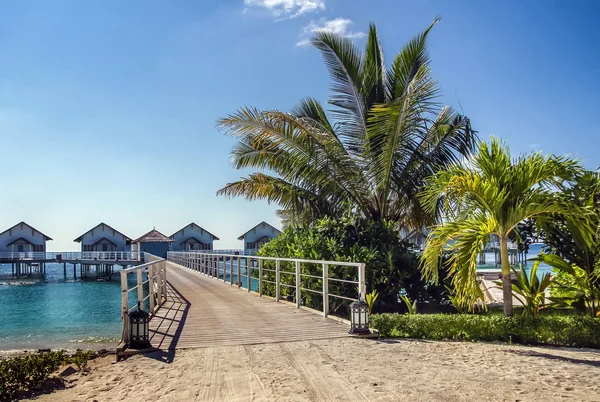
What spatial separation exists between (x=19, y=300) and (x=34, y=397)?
89.1 feet

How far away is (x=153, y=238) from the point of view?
49.2m

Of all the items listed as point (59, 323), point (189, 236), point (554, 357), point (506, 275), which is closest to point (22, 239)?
point (189, 236)

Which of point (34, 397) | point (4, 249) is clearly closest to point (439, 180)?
point (34, 397)

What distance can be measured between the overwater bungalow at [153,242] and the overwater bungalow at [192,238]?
1.61 meters

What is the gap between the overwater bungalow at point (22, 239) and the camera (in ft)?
165

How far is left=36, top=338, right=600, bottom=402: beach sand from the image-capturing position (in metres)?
4.56

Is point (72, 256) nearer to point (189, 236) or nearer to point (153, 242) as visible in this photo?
point (153, 242)

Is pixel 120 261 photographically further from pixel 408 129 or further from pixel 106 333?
pixel 408 129

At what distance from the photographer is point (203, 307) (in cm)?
1068

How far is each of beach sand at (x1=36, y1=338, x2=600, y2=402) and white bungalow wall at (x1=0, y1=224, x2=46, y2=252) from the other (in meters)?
51.0

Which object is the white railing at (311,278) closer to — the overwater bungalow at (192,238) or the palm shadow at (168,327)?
the palm shadow at (168,327)

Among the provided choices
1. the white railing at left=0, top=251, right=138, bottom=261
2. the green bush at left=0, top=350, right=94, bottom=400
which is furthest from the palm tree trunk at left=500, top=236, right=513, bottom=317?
the white railing at left=0, top=251, right=138, bottom=261

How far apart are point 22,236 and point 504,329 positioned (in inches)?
2115

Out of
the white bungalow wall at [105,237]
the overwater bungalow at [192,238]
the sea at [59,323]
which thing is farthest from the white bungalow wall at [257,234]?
the sea at [59,323]
